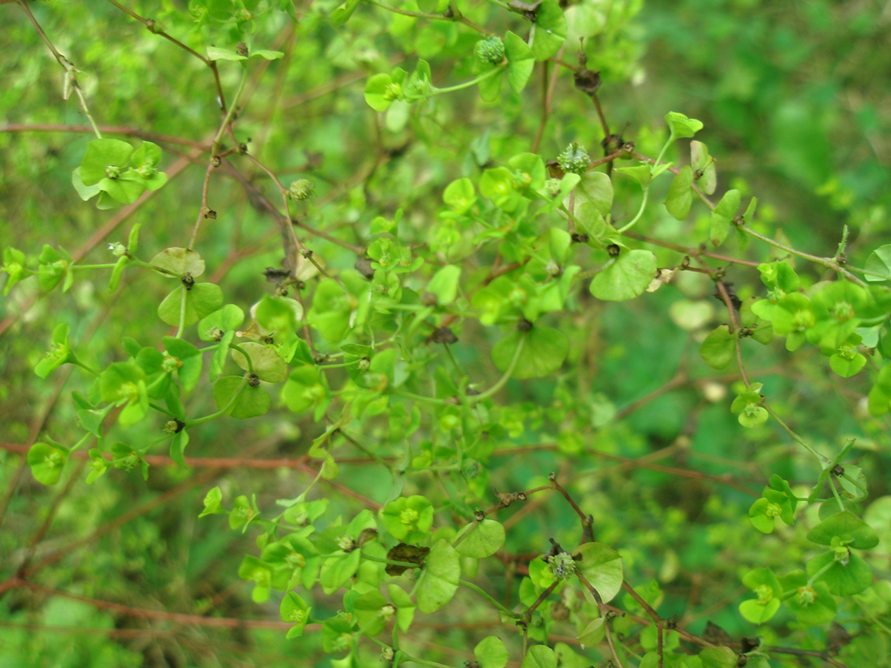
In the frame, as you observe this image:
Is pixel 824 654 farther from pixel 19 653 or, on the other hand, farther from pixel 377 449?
pixel 19 653

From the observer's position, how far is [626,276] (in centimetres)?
99

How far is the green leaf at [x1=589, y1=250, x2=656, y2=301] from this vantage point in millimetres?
978

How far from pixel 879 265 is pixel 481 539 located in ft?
2.16

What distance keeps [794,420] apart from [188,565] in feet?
6.29

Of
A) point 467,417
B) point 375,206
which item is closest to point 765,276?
point 467,417

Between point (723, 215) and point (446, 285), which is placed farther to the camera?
point (723, 215)

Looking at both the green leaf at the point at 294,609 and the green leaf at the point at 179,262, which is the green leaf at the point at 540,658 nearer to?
the green leaf at the point at 294,609

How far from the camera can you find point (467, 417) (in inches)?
39.2

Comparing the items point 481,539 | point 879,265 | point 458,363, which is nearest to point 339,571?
point 481,539

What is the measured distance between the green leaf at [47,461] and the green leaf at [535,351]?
2.09ft

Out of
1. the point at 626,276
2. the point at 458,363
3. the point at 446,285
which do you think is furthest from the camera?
the point at 458,363

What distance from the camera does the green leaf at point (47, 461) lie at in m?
1.06

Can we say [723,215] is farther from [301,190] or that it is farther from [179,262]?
[179,262]

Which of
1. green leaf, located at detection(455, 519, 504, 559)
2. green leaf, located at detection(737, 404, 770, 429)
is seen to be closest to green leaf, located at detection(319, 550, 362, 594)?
green leaf, located at detection(455, 519, 504, 559)
